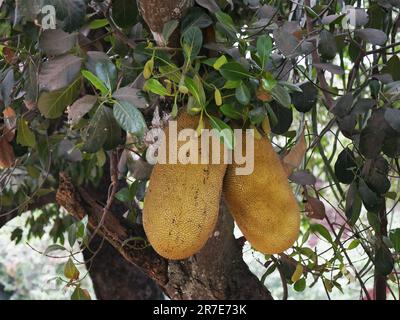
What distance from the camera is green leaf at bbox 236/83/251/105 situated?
0.90 meters

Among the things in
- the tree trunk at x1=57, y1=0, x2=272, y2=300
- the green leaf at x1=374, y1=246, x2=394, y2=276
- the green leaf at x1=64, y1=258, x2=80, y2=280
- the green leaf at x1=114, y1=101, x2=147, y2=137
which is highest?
the green leaf at x1=114, y1=101, x2=147, y2=137

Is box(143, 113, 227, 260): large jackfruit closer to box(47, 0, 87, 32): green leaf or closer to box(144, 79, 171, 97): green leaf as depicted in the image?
box(144, 79, 171, 97): green leaf

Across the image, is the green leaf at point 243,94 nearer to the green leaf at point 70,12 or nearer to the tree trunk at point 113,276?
the green leaf at point 70,12

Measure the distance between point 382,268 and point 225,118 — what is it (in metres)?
0.45

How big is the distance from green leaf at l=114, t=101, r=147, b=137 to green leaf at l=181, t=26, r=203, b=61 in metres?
0.12

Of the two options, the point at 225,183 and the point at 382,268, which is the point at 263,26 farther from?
the point at 382,268

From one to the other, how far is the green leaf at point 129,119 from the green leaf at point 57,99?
11 cm

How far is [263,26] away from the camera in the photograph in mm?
1054

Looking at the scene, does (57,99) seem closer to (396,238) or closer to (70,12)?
(70,12)

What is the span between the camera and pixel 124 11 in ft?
3.23

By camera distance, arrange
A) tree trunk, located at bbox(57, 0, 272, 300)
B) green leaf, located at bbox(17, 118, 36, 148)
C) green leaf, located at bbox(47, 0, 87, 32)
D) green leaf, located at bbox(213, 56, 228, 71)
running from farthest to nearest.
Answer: tree trunk, located at bbox(57, 0, 272, 300) < green leaf, located at bbox(17, 118, 36, 148) < green leaf, located at bbox(213, 56, 228, 71) < green leaf, located at bbox(47, 0, 87, 32)

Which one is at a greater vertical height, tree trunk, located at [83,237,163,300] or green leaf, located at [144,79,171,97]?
green leaf, located at [144,79,171,97]

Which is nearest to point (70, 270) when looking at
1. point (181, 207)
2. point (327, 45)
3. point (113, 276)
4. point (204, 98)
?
point (181, 207)

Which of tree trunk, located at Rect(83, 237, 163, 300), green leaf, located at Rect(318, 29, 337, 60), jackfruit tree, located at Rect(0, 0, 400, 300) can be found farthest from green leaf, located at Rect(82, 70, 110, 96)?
tree trunk, located at Rect(83, 237, 163, 300)
